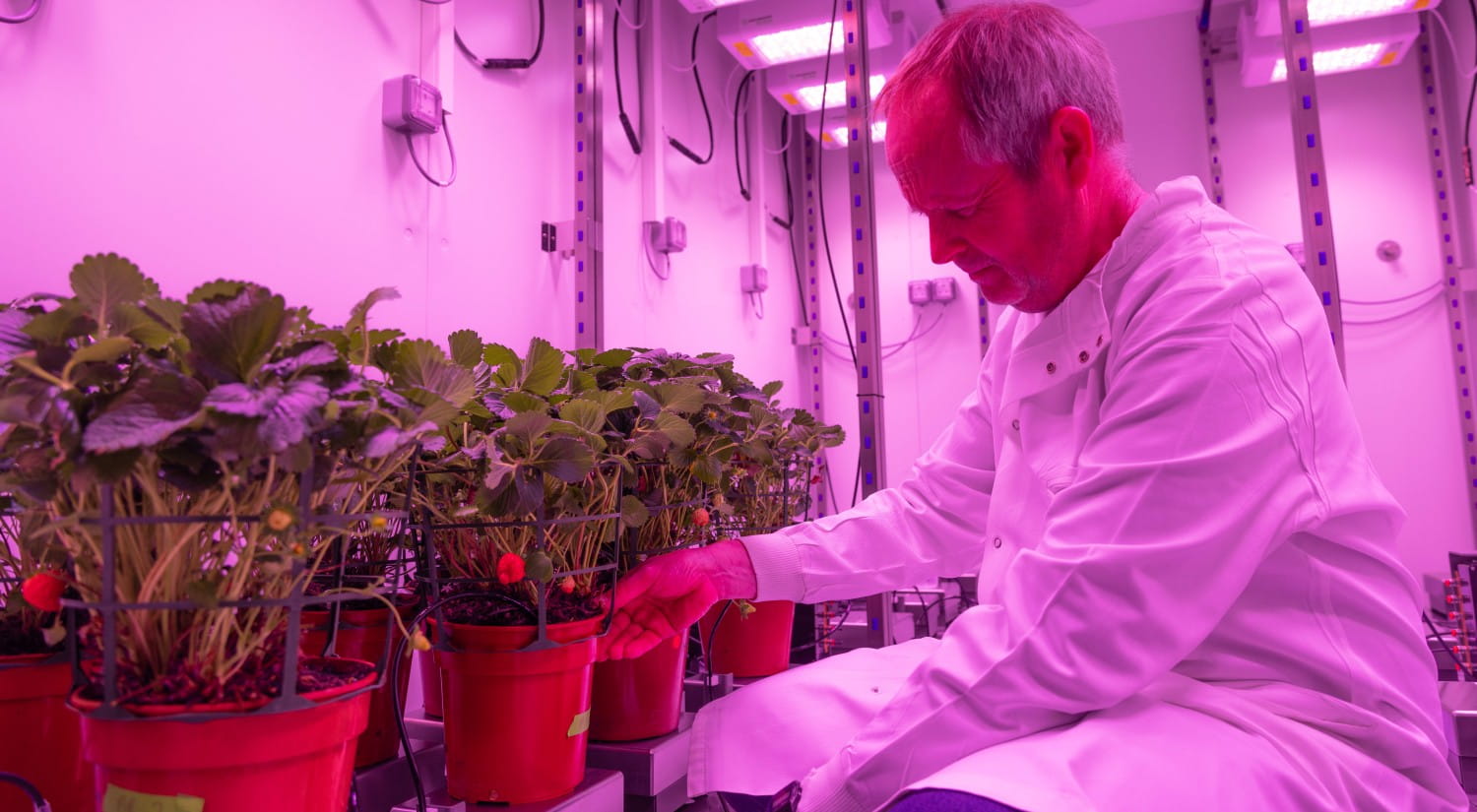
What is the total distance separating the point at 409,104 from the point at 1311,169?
1782 millimetres

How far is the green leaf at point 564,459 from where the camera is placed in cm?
76

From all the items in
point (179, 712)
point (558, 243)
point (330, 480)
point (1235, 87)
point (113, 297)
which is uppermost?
point (1235, 87)

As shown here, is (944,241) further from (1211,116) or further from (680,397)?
(1211,116)

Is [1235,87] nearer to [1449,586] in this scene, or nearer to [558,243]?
[1449,586]

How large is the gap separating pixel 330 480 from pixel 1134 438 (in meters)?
0.65

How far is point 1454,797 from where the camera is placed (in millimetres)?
765

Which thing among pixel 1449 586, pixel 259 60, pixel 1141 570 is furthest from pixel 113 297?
pixel 1449 586

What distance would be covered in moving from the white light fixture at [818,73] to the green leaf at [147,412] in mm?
3045

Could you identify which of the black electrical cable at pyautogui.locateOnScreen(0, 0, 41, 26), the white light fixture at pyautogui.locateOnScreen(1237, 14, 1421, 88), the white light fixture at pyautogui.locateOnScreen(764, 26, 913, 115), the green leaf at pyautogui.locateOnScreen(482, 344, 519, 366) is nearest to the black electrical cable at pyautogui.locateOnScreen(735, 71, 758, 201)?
the white light fixture at pyautogui.locateOnScreen(764, 26, 913, 115)

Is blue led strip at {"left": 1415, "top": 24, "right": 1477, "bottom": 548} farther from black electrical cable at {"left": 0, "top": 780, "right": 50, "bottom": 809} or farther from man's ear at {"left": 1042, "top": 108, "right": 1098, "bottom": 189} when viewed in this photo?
black electrical cable at {"left": 0, "top": 780, "right": 50, "bottom": 809}

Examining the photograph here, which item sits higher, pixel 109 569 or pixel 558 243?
pixel 558 243

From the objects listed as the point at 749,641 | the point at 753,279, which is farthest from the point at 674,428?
the point at 753,279

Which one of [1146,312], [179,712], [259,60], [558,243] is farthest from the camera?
[558,243]

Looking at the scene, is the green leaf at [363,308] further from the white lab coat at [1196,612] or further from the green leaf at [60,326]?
the white lab coat at [1196,612]
